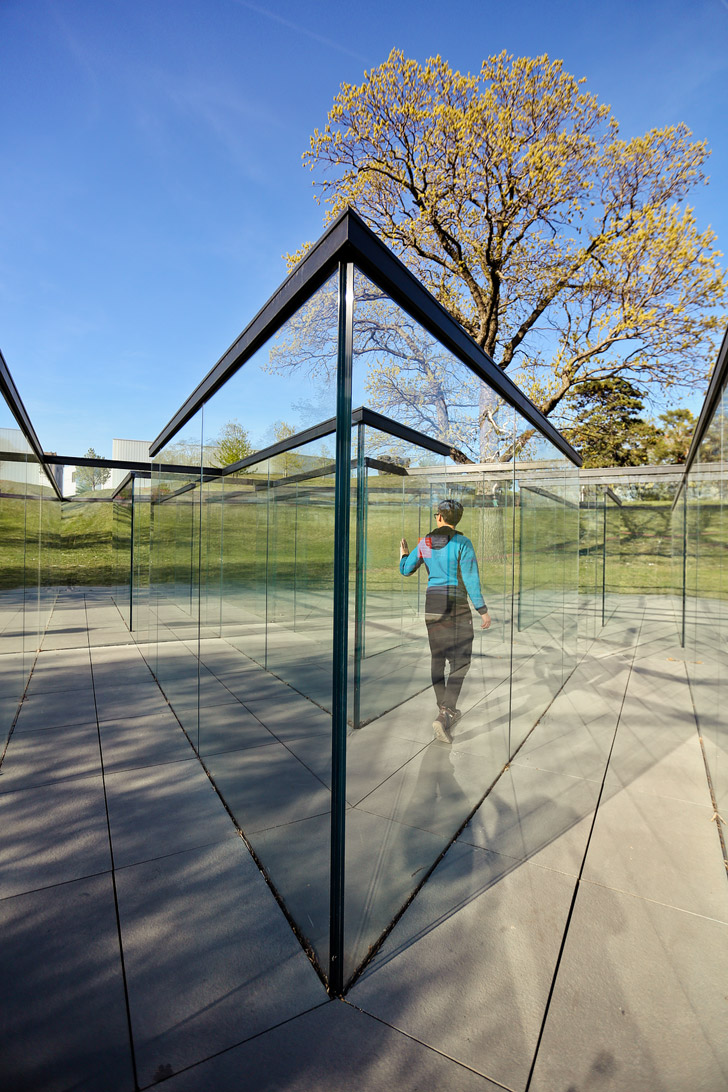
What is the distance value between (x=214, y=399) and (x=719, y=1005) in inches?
170

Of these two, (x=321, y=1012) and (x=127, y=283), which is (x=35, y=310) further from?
(x=321, y=1012)

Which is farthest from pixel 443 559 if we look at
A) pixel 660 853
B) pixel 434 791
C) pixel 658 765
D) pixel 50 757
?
pixel 50 757

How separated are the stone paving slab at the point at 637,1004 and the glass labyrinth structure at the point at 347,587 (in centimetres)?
73

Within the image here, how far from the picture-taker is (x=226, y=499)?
4355 millimetres

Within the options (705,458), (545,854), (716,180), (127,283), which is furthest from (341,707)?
(127,283)

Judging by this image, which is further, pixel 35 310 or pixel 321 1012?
pixel 35 310

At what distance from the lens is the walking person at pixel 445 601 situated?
3.09 metres

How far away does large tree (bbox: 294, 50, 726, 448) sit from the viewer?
42.8 ft

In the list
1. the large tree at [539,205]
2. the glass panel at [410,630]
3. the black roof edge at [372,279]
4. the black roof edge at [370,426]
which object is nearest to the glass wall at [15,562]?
the black roof edge at [372,279]

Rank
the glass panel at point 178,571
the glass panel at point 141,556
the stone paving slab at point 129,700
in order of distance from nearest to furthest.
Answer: the glass panel at point 178,571, the stone paving slab at point 129,700, the glass panel at point 141,556

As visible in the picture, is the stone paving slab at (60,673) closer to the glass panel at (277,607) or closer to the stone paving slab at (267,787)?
the glass panel at (277,607)

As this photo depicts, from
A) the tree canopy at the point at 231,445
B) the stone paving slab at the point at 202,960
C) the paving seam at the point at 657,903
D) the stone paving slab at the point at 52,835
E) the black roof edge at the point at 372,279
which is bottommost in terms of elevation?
the paving seam at the point at 657,903

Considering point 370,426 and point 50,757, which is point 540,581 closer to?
point 370,426

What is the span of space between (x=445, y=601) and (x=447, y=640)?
0.23 meters
